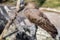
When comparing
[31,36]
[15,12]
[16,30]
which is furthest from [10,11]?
[31,36]

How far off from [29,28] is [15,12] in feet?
1.32

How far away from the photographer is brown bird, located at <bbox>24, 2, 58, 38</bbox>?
288 cm

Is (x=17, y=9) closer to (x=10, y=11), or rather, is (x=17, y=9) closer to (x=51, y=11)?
(x=10, y=11)

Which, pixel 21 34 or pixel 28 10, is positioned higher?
pixel 28 10

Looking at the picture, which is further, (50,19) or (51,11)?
(51,11)

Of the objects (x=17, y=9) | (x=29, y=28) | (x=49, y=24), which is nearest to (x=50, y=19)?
(x=49, y=24)

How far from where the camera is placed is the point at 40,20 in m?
2.94

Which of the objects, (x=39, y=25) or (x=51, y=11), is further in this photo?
(x=51, y=11)

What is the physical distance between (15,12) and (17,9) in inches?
2.2

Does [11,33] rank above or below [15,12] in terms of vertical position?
below

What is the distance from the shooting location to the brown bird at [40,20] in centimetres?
288

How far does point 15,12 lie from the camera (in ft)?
10.3

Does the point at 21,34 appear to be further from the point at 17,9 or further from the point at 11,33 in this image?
the point at 17,9

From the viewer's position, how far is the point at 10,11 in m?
3.26
